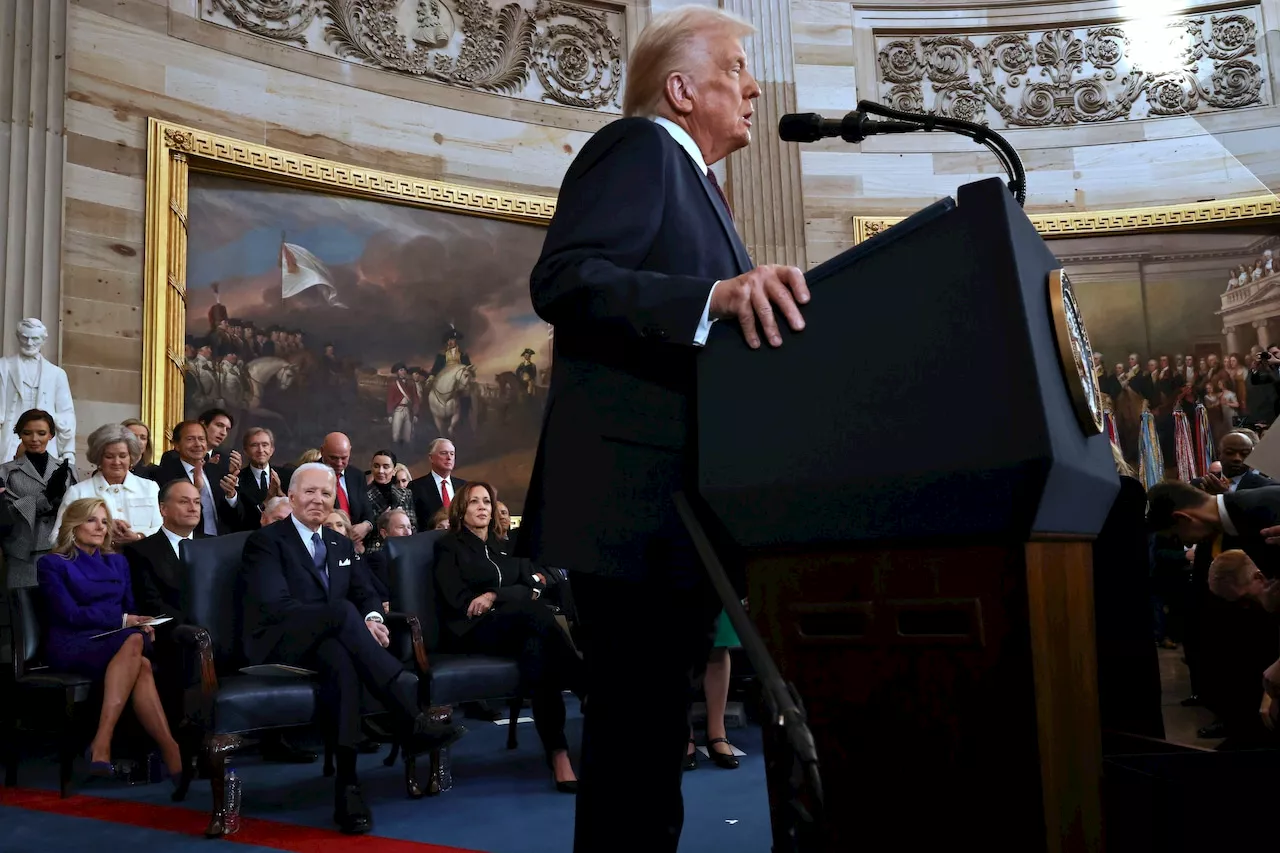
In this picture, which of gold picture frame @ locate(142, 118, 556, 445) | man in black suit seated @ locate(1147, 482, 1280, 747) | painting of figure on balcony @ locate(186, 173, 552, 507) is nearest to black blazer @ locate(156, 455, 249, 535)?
gold picture frame @ locate(142, 118, 556, 445)

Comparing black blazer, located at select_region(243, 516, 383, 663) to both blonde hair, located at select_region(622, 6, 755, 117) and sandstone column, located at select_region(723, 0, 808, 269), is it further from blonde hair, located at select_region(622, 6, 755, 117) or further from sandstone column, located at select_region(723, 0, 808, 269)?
sandstone column, located at select_region(723, 0, 808, 269)

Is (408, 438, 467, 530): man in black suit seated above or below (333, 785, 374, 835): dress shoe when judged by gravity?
above

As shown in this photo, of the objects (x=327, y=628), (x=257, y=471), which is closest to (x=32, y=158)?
(x=257, y=471)

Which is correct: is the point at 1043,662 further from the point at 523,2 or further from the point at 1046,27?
the point at 1046,27

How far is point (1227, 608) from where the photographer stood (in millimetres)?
4180

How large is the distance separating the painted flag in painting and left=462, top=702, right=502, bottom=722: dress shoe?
3707 millimetres

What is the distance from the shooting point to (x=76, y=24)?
7844 mm

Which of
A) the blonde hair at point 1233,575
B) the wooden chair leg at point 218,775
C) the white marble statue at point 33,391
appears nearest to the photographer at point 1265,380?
the blonde hair at point 1233,575

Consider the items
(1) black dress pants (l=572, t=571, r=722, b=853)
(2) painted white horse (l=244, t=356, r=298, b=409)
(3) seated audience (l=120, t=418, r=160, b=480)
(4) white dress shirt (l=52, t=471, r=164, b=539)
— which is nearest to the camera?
(1) black dress pants (l=572, t=571, r=722, b=853)

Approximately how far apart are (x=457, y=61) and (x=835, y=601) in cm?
953

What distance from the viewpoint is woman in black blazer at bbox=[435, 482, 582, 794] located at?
15.6ft

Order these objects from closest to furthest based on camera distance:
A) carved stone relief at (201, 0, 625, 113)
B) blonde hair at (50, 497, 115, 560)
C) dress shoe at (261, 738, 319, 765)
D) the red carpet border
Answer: the red carpet border → blonde hair at (50, 497, 115, 560) → dress shoe at (261, 738, 319, 765) → carved stone relief at (201, 0, 625, 113)

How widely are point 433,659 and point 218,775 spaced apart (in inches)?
49.4

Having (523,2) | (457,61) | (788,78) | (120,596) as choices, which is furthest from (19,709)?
(788,78)
